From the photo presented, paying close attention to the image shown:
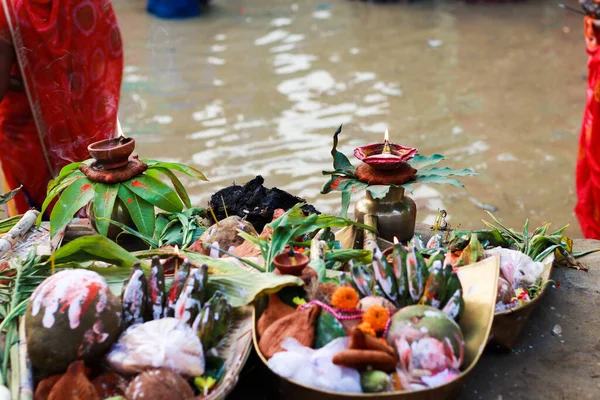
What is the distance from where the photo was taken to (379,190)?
6.74 ft

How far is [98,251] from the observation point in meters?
1.85

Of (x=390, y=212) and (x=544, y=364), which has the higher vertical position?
(x=390, y=212)

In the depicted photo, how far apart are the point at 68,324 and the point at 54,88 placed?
187 cm

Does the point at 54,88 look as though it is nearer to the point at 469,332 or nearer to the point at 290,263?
the point at 290,263

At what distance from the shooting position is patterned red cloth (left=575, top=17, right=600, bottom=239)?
3.78m

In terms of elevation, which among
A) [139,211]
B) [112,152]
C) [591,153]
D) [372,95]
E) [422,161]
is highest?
[112,152]

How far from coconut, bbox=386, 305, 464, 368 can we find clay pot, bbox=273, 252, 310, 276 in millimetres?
274

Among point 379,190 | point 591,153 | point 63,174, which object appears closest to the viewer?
point 379,190

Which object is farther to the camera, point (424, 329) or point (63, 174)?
point (63, 174)

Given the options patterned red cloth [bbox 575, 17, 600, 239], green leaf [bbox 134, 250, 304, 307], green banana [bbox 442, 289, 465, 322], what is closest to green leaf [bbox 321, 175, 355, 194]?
green leaf [bbox 134, 250, 304, 307]

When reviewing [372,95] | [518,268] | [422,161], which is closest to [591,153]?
[422,161]

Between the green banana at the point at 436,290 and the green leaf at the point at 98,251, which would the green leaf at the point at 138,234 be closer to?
the green leaf at the point at 98,251

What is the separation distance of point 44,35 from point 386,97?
4833 millimetres

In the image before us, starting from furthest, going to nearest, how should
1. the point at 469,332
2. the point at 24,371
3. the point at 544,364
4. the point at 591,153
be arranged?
the point at 591,153 → the point at 544,364 → the point at 469,332 → the point at 24,371
